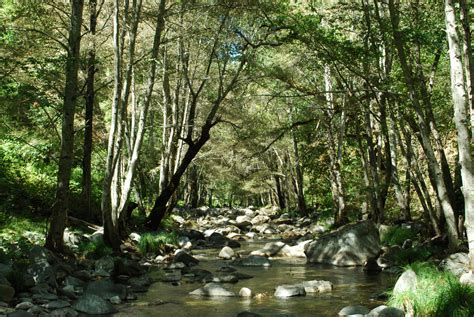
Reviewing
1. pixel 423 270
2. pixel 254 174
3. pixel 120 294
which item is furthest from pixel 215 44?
pixel 254 174

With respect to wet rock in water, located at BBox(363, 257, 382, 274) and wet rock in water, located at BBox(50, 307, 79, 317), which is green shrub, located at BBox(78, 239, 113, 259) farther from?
wet rock in water, located at BBox(363, 257, 382, 274)

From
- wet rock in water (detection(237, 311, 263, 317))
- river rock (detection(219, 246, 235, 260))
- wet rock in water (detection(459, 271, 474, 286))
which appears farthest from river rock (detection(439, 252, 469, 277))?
river rock (detection(219, 246, 235, 260))

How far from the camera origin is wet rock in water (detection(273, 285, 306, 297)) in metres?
8.93

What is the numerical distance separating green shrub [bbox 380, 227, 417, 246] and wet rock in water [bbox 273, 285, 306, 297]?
5.71m

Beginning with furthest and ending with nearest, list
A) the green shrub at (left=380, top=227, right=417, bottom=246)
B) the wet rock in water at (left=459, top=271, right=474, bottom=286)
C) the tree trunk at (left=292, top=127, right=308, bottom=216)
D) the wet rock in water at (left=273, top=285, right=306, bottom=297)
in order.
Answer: the tree trunk at (left=292, top=127, right=308, bottom=216) < the green shrub at (left=380, top=227, right=417, bottom=246) < the wet rock in water at (left=273, top=285, right=306, bottom=297) < the wet rock in water at (left=459, top=271, right=474, bottom=286)

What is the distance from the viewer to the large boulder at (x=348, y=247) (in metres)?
12.7

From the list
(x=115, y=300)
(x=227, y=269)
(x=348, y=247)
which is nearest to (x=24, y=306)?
(x=115, y=300)

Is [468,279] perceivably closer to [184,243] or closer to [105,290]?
[105,290]

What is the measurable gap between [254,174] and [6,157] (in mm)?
24876

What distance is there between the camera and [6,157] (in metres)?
15.0

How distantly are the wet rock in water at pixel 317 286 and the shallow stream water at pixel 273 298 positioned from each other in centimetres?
15

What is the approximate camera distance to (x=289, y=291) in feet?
29.5

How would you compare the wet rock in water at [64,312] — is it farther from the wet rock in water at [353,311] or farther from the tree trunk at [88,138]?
the tree trunk at [88,138]

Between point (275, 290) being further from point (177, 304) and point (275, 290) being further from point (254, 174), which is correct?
point (254, 174)
